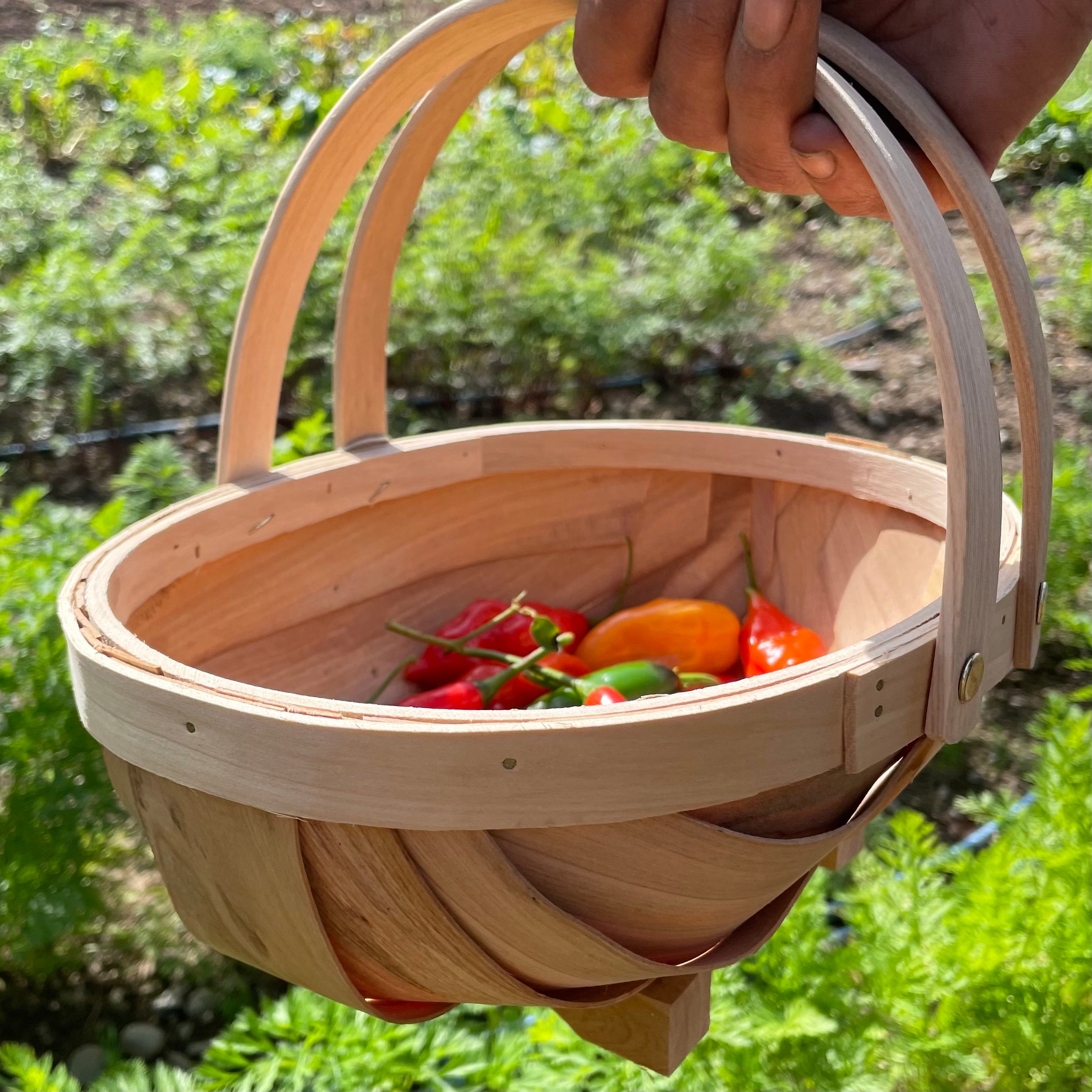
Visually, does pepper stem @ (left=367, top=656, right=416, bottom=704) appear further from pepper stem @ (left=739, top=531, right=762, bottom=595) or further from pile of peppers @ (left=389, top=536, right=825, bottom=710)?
pepper stem @ (left=739, top=531, right=762, bottom=595)

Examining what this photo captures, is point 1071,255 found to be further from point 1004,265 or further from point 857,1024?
point 1004,265

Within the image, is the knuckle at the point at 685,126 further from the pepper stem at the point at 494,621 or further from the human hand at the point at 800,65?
the pepper stem at the point at 494,621

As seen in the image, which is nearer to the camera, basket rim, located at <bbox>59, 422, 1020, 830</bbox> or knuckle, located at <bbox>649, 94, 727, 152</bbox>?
basket rim, located at <bbox>59, 422, 1020, 830</bbox>

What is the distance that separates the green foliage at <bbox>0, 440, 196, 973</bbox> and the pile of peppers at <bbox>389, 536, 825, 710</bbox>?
752 mm

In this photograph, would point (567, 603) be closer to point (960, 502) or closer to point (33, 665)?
point (960, 502)

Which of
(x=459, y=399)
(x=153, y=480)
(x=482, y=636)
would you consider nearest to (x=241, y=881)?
(x=482, y=636)

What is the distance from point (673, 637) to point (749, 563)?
0.47ft

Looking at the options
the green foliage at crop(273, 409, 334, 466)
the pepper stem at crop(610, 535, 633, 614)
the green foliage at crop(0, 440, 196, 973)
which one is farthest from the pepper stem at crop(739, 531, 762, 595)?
the green foliage at crop(0, 440, 196, 973)

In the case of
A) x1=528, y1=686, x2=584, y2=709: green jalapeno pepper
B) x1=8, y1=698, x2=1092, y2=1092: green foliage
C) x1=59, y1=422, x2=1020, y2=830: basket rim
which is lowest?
x1=8, y1=698, x2=1092, y2=1092: green foliage

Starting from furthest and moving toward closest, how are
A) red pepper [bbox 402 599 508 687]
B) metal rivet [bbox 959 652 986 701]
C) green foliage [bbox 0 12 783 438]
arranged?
green foliage [bbox 0 12 783 438]
red pepper [bbox 402 599 508 687]
metal rivet [bbox 959 652 986 701]

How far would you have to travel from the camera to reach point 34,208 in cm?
348

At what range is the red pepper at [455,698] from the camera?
1162 mm

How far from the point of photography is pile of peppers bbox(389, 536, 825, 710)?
46.4 inches

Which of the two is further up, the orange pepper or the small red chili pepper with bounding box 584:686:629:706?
the small red chili pepper with bounding box 584:686:629:706
